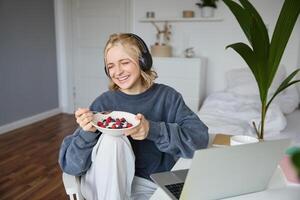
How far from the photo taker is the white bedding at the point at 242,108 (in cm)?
205

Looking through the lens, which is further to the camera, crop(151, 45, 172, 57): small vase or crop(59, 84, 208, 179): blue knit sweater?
crop(151, 45, 172, 57): small vase

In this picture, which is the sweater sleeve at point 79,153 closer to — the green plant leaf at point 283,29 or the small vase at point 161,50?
the green plant leaf at point 283,29

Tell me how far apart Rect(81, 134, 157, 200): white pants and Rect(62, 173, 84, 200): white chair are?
4 centimetres

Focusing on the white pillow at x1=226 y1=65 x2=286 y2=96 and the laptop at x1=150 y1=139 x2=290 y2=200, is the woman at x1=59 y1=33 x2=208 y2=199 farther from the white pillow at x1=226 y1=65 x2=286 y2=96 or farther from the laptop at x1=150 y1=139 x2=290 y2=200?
the white pillow at x1=226 y1=65 x2=286 y2=96

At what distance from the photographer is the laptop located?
64cm

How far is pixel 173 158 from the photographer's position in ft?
4.00

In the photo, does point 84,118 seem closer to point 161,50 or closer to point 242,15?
point 242,15

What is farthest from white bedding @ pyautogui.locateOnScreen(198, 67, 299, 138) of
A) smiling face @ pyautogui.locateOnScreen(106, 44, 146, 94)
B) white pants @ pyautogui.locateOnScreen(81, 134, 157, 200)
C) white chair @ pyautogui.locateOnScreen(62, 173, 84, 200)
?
white chair @ pyautogui.locateOnScreen(62, 173, 84, 200)

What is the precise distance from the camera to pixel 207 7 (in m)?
3.34

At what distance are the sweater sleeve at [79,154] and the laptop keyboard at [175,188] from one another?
0.32 meters

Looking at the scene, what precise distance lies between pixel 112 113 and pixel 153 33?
2867 mm

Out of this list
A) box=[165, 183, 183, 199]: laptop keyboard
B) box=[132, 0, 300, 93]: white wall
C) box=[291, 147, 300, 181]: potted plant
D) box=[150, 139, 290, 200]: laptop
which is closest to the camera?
box=[291, 147, 300, 181]: potted plant

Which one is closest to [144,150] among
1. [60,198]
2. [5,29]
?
[60,198]

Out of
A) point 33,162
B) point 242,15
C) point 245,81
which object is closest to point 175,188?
point 242,15
